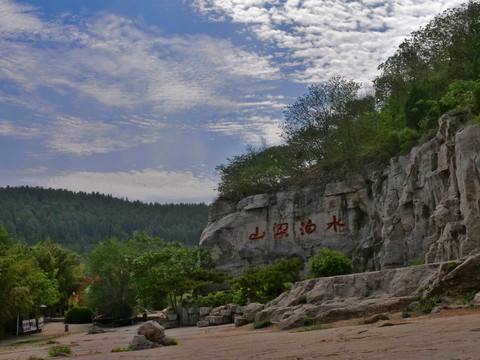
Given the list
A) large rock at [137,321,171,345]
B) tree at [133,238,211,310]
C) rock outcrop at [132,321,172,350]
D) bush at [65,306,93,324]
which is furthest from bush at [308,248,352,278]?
bush at [65,306,93,324]

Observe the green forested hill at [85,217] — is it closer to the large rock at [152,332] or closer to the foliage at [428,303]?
the large rock at [152,332]

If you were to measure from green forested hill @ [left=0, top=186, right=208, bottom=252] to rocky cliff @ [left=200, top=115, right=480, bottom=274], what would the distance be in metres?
68.1

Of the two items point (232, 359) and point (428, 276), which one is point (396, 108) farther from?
point (232, 359)

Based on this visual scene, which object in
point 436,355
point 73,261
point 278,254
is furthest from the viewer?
point 73,261

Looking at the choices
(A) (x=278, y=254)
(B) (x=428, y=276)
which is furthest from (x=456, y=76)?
(B) (x=428, y=276)

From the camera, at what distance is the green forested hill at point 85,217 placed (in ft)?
340

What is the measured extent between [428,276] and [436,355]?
6847 mm

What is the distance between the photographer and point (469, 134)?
15852mm

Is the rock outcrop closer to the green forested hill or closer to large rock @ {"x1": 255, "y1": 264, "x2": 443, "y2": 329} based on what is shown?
large rock @ {"x1": 255, "y1": 264, "x2": 443, "y2": 329}

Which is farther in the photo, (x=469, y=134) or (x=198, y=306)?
(x=198, y=306)

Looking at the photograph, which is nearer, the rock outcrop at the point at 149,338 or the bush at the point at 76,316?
the rock outcrop at the point at 149,338

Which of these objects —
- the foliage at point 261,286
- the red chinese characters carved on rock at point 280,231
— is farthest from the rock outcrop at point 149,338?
the red chinese characters carved on rock at point 280,231

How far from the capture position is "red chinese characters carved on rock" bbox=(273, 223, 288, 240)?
31.6m

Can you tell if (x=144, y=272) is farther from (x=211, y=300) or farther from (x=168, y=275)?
(x=211, y=300)
